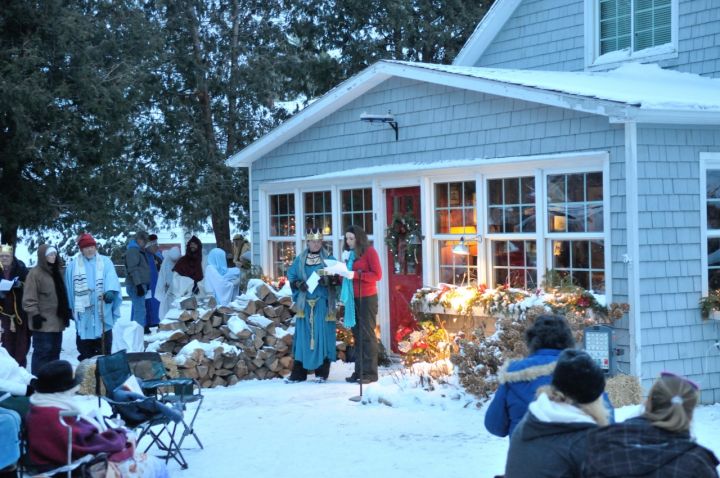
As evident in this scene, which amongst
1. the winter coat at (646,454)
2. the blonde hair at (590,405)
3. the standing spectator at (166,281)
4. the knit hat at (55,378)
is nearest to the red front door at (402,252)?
the standing spectator at (166,281)

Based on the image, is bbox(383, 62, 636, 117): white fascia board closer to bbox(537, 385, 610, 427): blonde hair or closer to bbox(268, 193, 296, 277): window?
bbox(268, 193, 296, 277): window

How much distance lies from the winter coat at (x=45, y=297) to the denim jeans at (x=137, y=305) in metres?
2.64

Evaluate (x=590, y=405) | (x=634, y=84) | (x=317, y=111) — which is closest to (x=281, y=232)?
(x=317, y=111)

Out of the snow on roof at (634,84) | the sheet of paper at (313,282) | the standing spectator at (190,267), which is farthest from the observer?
the standing spectator at (190,267)

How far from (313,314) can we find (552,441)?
6986mm

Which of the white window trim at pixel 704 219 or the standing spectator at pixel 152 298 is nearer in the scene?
the white window trim at pixel 704 219

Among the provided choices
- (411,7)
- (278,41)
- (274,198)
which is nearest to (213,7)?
(278,41)

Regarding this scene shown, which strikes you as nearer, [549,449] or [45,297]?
[549,449]

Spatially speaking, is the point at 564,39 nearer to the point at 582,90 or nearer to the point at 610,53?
the point at 610,53

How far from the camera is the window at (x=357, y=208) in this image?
12172mm

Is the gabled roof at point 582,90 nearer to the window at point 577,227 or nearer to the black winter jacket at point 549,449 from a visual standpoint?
the window at point 577,227

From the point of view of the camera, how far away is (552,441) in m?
3.88

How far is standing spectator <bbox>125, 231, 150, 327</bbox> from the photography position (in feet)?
42.6

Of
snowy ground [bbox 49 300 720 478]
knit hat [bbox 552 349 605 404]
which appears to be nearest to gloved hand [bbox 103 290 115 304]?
snowy ground [bbox 49 300 720 478]
